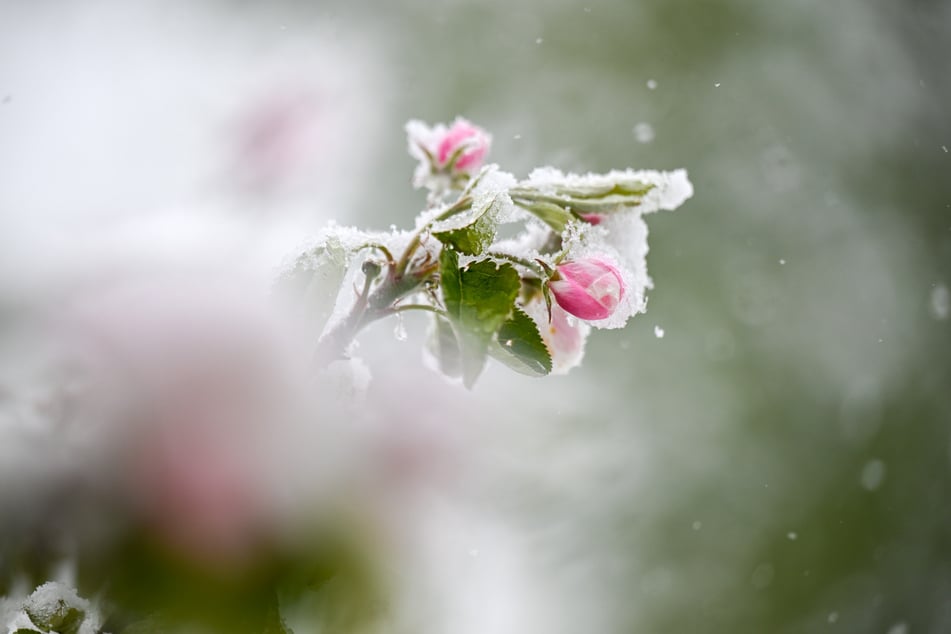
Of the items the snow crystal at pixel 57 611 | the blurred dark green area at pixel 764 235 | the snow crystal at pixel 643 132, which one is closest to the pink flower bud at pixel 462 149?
the snow crystal at pixel 57 611

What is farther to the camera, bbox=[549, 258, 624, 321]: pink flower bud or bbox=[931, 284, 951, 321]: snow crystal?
bbox=[931, 284, 951, 321]: snow crystal

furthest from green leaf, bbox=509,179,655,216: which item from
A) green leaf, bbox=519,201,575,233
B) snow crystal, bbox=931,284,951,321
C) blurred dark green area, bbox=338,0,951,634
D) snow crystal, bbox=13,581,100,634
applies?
snow crystal, bbox=931,284,951,321

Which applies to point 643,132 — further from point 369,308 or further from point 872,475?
point 369,308

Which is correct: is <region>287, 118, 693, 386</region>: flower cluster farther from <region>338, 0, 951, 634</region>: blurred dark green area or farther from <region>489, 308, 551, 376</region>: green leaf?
<region>338, 0, 951, 634</region>: blurred dark green area

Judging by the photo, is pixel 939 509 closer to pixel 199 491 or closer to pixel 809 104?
pixel 809 104

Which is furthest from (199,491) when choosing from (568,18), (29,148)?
(568,18)

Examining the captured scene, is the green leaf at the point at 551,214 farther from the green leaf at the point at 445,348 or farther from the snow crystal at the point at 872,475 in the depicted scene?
the snow crystal at the point at 872,475
